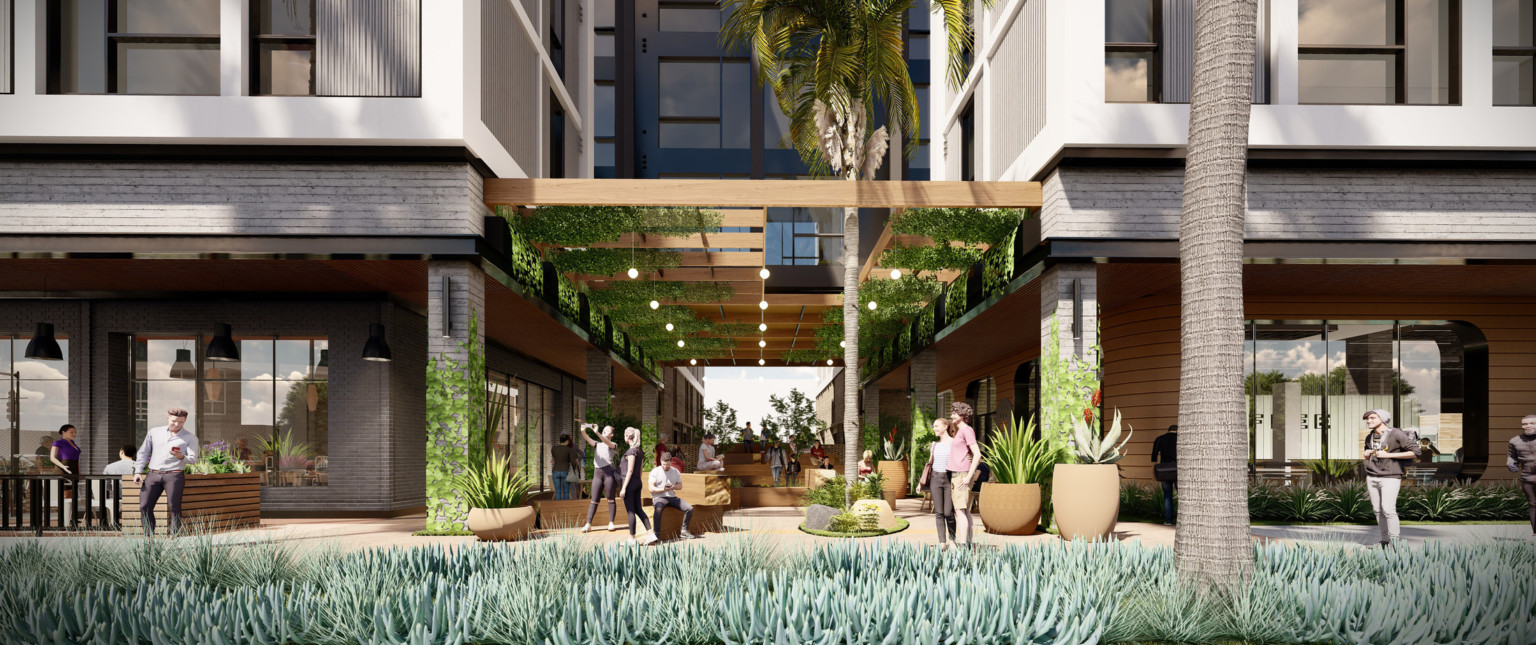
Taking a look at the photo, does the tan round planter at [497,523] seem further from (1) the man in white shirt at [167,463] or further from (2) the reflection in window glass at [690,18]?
(2) the reflection in window glass at [690,18]

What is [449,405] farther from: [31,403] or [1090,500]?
[31,403]

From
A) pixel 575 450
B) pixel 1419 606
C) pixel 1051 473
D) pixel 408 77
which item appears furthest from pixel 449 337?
pixel 1419 606

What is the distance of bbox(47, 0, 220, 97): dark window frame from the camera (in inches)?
518

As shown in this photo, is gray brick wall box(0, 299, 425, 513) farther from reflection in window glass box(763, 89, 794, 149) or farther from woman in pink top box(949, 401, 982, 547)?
reflection in window glass box(763, 89, 794, 149)

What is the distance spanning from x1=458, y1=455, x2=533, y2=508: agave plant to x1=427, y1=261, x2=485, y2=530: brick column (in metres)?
0.34

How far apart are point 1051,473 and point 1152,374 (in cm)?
542

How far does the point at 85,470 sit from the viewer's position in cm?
1666

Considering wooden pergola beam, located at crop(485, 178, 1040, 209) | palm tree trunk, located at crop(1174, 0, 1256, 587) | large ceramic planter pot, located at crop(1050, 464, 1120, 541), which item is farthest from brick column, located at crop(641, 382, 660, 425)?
palm tree trunk, located at crop(1174, 0, 1256, 587)

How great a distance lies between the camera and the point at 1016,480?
12812 millimetres

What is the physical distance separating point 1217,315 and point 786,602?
140 inches

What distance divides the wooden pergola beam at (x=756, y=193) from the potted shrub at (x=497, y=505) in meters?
3.61

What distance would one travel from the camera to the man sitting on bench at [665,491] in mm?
12094

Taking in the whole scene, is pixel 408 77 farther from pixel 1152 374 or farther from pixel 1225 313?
pixel 1152 374

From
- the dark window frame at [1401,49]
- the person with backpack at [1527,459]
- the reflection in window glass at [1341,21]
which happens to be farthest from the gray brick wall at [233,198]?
the reflection in window glass at [1341,21]
